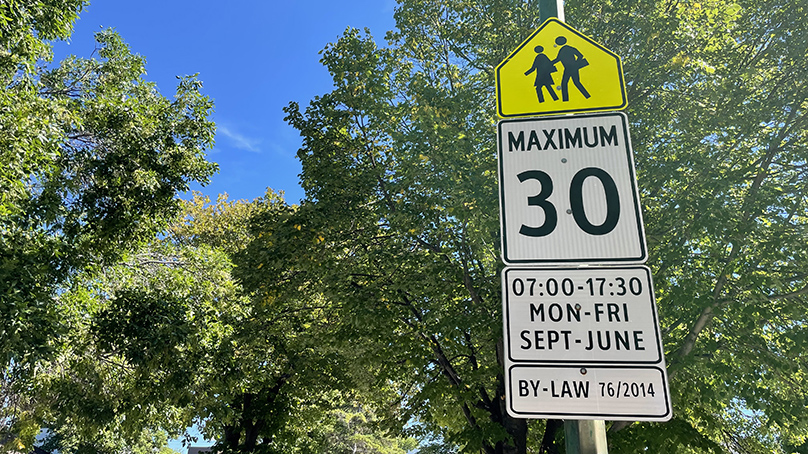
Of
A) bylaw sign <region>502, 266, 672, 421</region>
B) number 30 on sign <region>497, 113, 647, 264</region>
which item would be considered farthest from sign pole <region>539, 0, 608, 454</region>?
→ number 30 on sign <region>497, 113, 647, 264</region>

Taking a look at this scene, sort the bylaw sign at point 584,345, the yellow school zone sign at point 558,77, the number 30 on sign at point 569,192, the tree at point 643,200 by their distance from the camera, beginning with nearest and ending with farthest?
the bylaw sign at point 584,345 → the number 30 on sign at point 569,192 → the yellow school zone sign at point 558,77 → the tree at point 643,200

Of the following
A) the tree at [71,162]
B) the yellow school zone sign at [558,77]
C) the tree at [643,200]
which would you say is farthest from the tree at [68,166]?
the yellow school zone sign at [558,77]

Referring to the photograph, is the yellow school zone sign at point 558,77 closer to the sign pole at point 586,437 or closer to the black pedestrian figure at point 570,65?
the black pedestrian figure at point 570,65

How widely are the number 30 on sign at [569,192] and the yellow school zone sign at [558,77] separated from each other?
0.12 metres

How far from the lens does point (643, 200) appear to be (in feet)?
29.1

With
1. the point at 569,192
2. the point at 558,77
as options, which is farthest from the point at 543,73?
the point at 569,192

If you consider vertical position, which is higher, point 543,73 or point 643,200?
point 643,200

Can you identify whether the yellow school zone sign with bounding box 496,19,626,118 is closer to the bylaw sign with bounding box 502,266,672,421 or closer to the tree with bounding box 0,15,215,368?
the bylaw sign with bounding box 502,266,672,421

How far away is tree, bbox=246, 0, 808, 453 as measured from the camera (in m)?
7.32

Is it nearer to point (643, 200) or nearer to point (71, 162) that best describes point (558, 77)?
point (643, 200)

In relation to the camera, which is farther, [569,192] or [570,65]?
[570,65]

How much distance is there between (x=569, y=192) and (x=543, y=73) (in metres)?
0.65

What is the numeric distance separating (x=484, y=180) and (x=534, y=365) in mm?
6671

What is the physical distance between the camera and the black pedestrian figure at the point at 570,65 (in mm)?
2193
